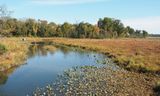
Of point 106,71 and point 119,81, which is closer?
point 119,81

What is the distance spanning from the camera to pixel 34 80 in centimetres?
3098

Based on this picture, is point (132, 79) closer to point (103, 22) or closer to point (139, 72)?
point (139, 72)

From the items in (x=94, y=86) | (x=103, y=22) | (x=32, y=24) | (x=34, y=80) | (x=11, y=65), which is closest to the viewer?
(x=94, y=86)

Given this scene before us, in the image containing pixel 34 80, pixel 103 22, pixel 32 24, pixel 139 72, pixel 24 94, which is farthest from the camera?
pixel 103 22

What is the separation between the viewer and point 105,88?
25.4 metres

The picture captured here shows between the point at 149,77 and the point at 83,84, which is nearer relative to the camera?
the point at 83,84

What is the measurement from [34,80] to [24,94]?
6.89 meters

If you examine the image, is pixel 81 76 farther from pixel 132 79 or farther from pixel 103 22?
pixel 103 22

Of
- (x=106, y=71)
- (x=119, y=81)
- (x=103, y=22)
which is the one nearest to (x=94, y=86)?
(x=119, y=81)

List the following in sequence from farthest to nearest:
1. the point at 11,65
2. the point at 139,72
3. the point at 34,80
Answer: the point at 11,65, the point at 139,72, the point at 34,80

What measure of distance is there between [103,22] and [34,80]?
478 ft

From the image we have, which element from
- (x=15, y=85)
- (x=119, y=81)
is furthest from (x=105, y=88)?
(x=15, y=85)

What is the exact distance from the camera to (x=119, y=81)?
2845cm

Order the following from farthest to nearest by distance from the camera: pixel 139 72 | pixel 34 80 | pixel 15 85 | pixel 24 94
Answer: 1. pixel 139 72
2. pixel 34 80
3. pixel 15 85
4. pixel 24 94
